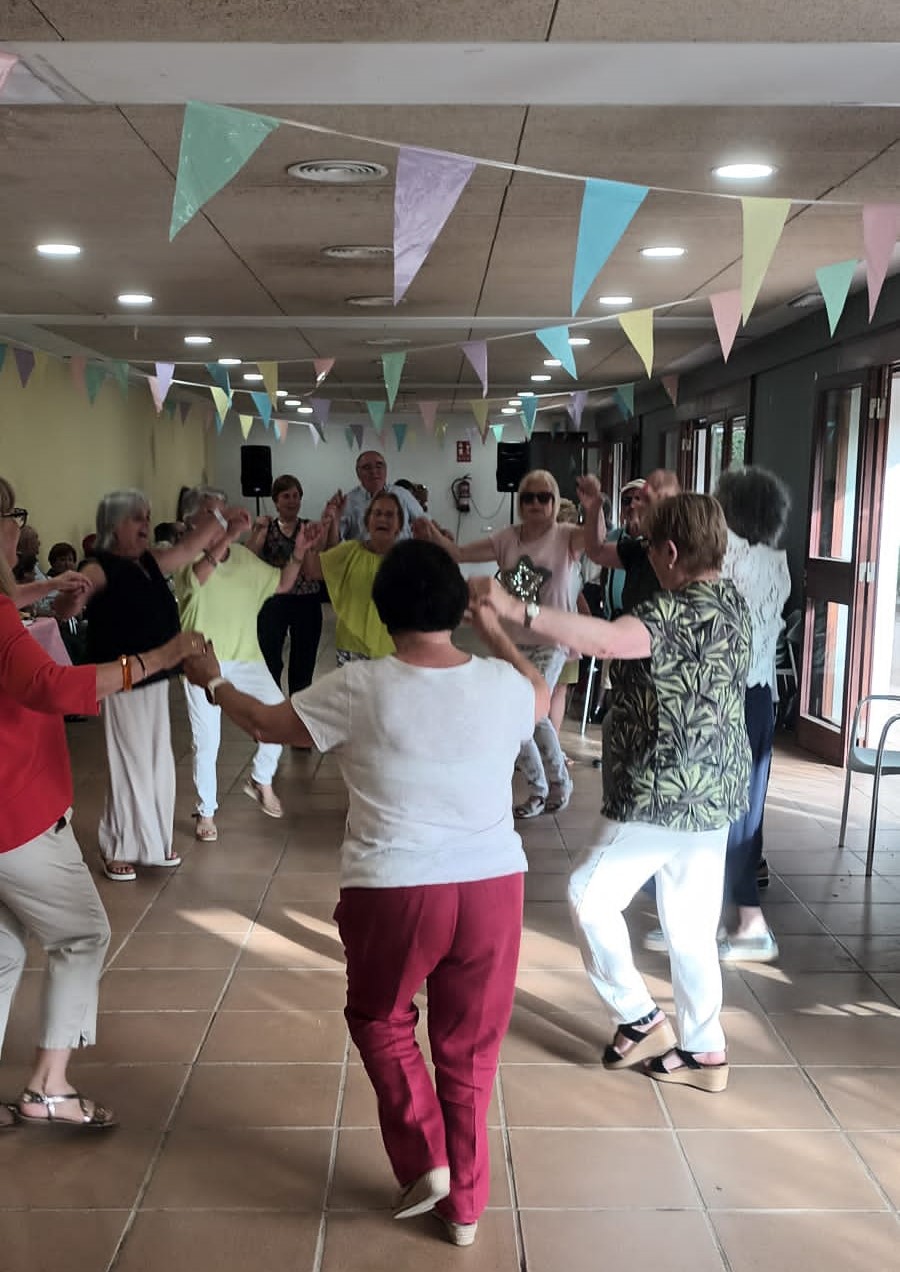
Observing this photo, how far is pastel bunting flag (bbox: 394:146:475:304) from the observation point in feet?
10.1

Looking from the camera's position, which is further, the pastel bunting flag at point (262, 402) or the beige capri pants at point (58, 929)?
the pastel bunting flag at point (262, 402)

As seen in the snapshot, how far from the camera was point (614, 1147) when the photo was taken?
2.58 m

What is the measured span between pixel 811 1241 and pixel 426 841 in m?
1.17

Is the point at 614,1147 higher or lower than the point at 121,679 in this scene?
lower

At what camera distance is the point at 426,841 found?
2.02 m

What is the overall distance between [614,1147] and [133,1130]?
1.13 metres

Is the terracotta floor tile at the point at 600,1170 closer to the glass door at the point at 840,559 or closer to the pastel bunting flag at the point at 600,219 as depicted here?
the pastel bunting flag at the point at 600,219

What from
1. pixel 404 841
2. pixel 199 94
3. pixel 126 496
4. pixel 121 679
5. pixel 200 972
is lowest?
pixel 200 972

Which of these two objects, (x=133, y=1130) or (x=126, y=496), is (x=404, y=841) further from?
(x=126, y=496)

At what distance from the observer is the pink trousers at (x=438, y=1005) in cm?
204

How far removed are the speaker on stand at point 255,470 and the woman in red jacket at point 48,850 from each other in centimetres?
1345

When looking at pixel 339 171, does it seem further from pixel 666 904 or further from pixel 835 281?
pixel 666 904

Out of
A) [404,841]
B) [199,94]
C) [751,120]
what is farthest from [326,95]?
[404,841]

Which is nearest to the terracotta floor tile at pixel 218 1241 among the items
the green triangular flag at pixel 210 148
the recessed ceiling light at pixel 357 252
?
the green triangular flag at pixel 210 148
